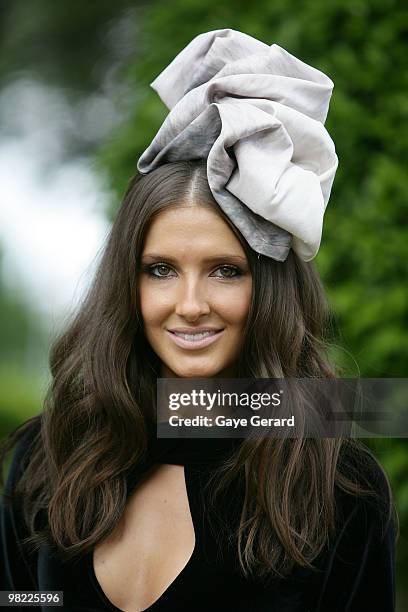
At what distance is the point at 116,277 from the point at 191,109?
296 millimetres

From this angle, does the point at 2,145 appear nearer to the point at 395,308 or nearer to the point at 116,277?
Answer: the point at 395,308

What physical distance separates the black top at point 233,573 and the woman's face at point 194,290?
0.17 meters

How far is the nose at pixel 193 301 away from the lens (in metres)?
1.26

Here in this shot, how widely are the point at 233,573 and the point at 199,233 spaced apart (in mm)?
522

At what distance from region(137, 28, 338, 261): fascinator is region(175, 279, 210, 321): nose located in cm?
10

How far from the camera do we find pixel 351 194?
2.20 meters

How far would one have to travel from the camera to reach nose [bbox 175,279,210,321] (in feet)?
4.14

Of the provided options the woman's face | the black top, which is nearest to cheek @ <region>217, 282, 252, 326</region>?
the woman's face

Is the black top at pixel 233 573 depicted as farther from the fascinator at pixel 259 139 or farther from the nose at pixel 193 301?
the fascinator at pixel 259 139

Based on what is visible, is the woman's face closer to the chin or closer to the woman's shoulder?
the chin

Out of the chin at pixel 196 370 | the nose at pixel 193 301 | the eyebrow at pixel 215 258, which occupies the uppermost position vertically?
the eyebrow at pixel 215 258

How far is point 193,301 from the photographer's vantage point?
127 cm

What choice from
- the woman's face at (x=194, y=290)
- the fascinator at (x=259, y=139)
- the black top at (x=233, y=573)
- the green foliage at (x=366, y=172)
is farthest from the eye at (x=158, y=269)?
the green foliage at (x=366, y=172)

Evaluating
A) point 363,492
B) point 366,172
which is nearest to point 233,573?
point 363,492
